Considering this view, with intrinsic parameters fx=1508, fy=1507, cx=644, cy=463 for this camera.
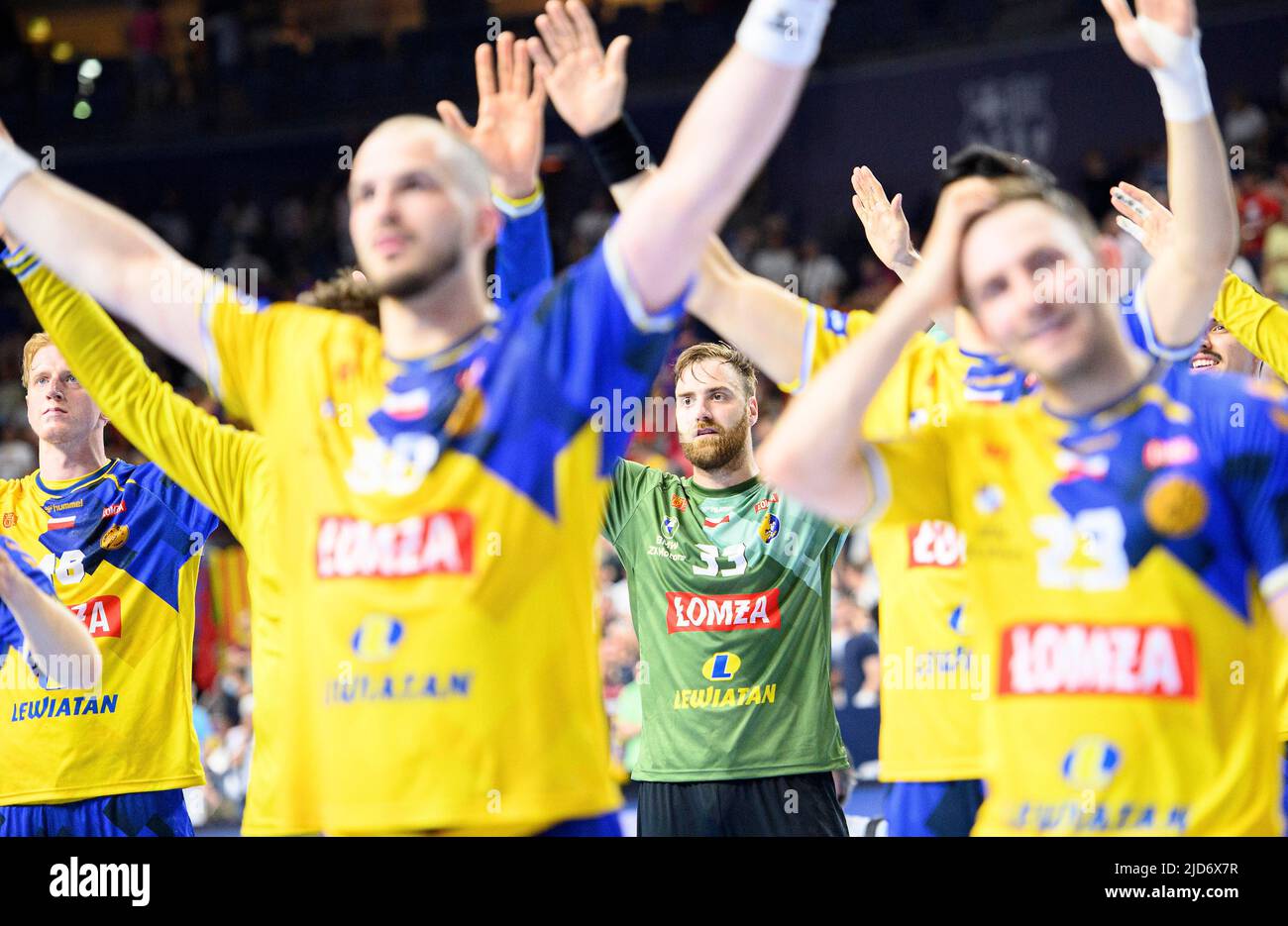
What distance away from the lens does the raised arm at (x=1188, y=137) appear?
371 cm

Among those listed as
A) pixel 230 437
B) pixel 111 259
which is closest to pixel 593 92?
pixel 111 259

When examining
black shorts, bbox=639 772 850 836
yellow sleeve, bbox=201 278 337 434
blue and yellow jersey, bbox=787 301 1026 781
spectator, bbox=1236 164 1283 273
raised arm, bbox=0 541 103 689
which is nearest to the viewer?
yellow sleeve, bbox=201 278 337 434

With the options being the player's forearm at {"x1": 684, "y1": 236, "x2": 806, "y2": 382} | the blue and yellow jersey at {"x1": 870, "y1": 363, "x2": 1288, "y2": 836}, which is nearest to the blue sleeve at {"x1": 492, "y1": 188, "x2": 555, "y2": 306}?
the player's forearm at {"x1": 684, "y1": 236, "x2": 806, "y2": 382}

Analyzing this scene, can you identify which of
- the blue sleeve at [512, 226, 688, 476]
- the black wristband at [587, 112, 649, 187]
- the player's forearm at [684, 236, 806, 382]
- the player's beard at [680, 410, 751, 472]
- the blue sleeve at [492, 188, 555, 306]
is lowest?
the blue sleeve at [512, 226, 688, 476]

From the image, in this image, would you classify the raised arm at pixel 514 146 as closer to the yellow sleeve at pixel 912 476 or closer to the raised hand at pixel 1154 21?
the yellow sleeve at pixel 912 476

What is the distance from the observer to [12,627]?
6211mm

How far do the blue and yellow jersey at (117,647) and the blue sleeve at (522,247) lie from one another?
221 centimetres

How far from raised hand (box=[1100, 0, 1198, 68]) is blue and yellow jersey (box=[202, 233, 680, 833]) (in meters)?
1.35

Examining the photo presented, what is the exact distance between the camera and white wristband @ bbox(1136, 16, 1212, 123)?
3.71 metres

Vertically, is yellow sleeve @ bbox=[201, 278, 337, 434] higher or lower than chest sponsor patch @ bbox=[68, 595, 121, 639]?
higher

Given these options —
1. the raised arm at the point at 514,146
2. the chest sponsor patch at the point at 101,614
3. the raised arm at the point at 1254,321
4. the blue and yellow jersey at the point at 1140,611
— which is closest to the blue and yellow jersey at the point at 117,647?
the chest sponsor patch at the point at 101,614

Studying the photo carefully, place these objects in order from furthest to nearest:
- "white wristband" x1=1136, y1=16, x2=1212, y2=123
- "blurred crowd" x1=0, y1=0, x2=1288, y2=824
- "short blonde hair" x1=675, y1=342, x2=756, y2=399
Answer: "blurred crowd" x1=0, y1=0, x2=1288, y2=824 < "short blonde hair" x1=675, y1=342, x2=756, y2=399 < "white wristband" x1=1136, y1=16, x2=1212, y2=123

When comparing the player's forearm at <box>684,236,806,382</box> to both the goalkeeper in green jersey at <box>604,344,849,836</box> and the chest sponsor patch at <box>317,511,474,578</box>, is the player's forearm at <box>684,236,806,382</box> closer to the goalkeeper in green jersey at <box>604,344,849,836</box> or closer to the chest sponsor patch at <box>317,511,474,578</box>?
the chest sponsor patch at <box>317,511,474,578</box>
